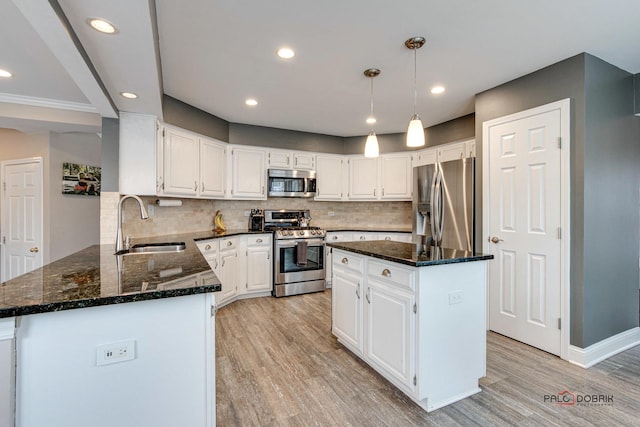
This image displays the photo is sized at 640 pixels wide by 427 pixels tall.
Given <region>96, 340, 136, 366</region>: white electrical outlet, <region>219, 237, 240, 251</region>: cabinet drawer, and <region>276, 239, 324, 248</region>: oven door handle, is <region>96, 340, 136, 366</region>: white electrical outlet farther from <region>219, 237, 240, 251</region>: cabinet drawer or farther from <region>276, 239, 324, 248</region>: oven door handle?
<region>276, 239, 324, 248</region>: oven door handle

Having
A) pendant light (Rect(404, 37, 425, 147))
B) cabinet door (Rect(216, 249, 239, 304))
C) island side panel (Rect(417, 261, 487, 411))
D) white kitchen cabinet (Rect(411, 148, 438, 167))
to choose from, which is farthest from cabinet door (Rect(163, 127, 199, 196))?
white kitchen cabinet (Rect(411, 148, 438, 167))

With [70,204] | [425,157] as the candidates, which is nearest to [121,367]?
[70,204]

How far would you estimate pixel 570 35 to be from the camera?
2.13m

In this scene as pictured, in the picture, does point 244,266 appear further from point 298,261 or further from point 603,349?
point 603,349

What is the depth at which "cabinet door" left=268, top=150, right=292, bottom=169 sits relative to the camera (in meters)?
4.52

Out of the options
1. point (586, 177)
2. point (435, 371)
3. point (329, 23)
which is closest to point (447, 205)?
point (586, 177)

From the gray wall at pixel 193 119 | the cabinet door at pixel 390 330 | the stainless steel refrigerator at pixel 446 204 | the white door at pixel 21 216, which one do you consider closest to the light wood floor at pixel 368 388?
the cabinet door at pixel 390 330

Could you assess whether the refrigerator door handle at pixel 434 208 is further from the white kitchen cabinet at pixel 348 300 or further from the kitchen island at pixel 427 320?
the white kitchen cabinet at pixel 348 300

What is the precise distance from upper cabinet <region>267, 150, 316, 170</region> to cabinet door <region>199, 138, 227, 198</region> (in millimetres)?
717

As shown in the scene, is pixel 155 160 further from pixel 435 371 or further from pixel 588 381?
pixel 588 381

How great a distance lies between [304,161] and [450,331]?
3.48m

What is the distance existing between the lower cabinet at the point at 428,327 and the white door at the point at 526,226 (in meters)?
1.01

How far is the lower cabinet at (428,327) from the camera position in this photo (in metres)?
1.80

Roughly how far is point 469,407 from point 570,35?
2.67 m
